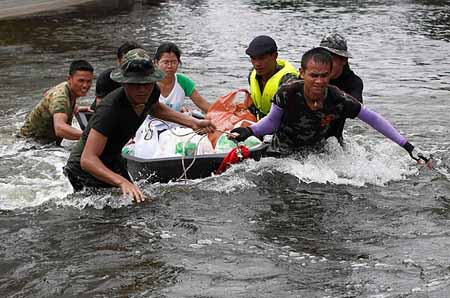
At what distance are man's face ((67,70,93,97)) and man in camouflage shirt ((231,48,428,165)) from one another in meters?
1.97

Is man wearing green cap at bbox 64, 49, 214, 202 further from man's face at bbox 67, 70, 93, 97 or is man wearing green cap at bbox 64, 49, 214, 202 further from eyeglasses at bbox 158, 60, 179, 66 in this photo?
man's face at bbox 67, 70, 93, 97

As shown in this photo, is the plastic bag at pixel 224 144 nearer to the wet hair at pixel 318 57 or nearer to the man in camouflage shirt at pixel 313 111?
the man in camouflage shirt at pixel 313 111

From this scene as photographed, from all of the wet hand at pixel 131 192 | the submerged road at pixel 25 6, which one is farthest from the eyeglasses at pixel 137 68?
the submerged road at pixel 25 6

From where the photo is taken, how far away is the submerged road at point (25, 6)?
25312 mm

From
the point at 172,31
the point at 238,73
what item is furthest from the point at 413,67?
the point at 172,31

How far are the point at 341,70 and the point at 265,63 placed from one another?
73 centimetres

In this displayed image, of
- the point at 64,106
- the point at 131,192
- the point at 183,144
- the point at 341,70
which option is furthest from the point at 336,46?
the point at 64,106

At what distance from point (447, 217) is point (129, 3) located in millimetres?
26746

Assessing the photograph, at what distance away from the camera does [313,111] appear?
22.0ft

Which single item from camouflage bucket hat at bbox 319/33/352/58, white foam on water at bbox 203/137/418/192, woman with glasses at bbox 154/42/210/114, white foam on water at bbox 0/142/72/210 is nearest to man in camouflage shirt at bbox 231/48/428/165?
white foam on water at bbox 203/137/418/192

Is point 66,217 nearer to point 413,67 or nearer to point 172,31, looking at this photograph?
point 413,67

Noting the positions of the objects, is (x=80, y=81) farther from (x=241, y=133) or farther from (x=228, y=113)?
(x=241, y=133)

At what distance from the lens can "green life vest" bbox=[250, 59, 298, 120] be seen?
24.2ft

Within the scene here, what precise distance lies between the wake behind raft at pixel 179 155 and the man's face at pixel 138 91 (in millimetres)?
1632
